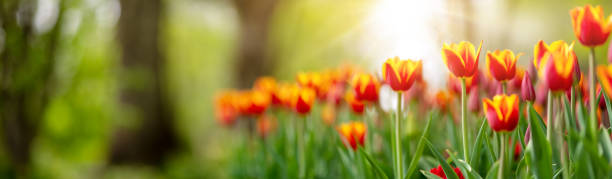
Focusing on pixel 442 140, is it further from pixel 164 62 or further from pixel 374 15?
pixel 374 15

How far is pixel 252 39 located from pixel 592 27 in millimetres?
5647

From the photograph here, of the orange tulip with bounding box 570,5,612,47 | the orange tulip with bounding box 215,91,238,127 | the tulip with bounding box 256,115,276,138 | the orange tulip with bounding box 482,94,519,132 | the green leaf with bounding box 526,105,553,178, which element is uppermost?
the orange tulip with bounding box 570,5,612,47

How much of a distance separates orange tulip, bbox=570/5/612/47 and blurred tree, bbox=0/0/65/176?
13.9 feet

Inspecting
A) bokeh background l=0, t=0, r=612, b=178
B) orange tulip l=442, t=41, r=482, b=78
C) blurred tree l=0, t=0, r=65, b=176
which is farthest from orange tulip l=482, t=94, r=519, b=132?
blurred tree l=0, t=0, r=65, b=176

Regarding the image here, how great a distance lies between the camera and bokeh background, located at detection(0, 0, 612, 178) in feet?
13.2

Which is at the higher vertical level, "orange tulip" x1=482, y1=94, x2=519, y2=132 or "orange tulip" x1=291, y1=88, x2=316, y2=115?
"orange tulip" x1=482, y1=94, x2=519, y2=132

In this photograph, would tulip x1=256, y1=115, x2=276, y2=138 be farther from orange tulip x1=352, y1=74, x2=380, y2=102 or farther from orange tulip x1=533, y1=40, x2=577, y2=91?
orange tulip x1=533, y1=40, x2=577, y2=91

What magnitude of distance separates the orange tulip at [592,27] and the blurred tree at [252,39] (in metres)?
5.56

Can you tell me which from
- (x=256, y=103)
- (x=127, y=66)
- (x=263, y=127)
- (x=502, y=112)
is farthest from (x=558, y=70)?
(x=127, y=66)

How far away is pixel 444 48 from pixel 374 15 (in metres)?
9.07

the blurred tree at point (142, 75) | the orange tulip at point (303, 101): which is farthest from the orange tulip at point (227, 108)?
the blurred tree at point (142, 75)

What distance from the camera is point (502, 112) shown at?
0.83 metres

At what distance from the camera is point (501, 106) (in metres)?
0.82

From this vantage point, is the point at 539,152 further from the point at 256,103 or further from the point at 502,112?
the point at 256,103
